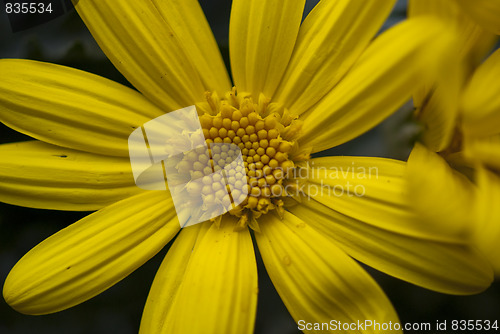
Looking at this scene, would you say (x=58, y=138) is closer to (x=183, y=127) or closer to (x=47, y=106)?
(x=47, y=106)

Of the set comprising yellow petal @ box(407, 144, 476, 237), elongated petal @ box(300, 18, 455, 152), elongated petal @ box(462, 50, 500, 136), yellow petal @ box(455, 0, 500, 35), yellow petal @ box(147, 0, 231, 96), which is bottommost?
yellow petal @ box(407, 144, 476, 237)

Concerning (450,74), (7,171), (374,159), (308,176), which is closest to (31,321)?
(7,171)

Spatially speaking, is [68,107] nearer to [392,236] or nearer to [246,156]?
[246,156]

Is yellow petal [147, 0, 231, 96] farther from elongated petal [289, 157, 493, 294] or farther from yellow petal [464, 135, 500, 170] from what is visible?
yellow petal [464, 135, 500, 170]

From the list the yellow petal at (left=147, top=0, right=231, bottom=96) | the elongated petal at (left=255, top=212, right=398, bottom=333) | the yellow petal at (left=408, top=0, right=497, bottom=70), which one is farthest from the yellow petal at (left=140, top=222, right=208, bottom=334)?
the yellow petal at (left=408, top=0, right=497, bottom=70)

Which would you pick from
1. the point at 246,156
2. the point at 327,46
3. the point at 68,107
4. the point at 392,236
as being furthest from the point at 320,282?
the point at 68,107

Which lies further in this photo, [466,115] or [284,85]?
[284,85]

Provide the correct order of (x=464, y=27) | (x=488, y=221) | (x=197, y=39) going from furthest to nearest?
(x=197, y=39) < (x=464, y=27) < (x=488, y=221)
